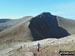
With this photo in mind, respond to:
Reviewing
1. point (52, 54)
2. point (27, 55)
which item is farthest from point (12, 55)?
point (52, 54)

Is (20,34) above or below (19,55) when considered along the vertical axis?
below

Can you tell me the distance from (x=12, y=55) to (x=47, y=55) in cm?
1165

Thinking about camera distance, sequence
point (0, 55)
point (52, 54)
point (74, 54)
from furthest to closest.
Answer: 1. point (0, 55)
2. point (52, 54)
3. point (74, 54)

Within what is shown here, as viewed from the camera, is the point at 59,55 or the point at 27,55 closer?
the point at 59,55

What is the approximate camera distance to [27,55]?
4166 cm

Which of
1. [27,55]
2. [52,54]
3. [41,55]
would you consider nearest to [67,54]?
[52,54]

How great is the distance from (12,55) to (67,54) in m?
17.1

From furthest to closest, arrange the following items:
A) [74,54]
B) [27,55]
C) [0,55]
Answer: [0,55], [27,55], [74,54]

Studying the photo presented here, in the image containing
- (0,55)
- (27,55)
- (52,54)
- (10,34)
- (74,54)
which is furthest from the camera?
(10,34)

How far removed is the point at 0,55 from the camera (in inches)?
1914

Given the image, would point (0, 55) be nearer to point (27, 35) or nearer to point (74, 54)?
point (74, 54)

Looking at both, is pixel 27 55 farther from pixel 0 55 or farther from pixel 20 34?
pixel 20 34

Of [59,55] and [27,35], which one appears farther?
[27,35]

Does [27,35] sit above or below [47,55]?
below
